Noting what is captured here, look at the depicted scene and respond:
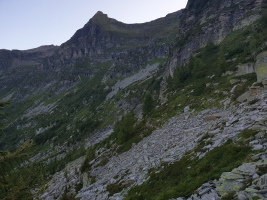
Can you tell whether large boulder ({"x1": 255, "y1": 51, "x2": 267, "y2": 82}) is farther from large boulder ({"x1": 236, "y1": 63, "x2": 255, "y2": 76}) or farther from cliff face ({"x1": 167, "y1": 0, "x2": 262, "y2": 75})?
cliff face ({"x1": 167, "y1": 0, "x2": 262, "y2": 75})

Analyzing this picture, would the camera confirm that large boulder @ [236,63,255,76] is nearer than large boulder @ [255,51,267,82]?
No

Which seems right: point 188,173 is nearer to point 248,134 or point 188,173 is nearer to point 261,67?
point 248,134

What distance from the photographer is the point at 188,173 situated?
528 inches

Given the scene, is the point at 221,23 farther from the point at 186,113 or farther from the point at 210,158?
the point at 210,158

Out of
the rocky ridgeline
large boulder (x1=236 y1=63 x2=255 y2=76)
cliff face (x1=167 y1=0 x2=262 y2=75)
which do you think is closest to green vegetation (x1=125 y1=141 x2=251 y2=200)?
the rocky ridgeline

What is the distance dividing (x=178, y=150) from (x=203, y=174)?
314 inches

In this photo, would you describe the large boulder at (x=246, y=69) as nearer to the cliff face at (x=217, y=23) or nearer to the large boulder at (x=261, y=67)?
the large boulder at (x=261, y=67)

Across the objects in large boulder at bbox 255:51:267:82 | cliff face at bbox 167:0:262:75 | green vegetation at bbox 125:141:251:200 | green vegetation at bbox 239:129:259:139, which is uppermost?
cliff face at bbox 167:0:262:75

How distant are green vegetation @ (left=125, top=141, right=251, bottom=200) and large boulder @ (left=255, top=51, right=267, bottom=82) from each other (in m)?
16.4

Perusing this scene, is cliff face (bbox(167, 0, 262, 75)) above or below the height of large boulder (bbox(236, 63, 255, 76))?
above

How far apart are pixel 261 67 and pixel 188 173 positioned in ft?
72.7

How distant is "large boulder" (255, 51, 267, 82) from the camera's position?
26.0 m

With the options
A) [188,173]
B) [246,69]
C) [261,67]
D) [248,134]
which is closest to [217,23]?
[246,69]

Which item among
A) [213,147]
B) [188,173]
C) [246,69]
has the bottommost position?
[188,173]
